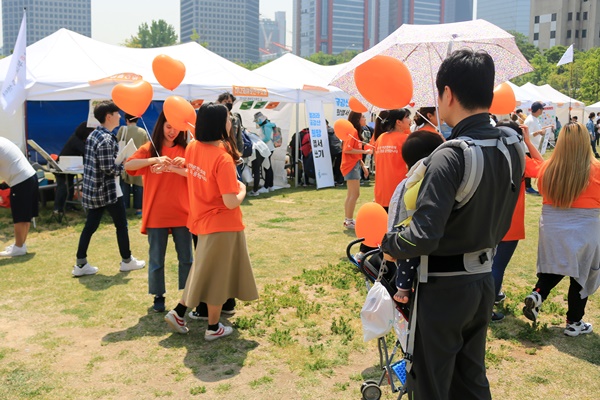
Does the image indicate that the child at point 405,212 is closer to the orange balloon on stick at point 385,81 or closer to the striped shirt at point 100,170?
the orange balloon on stick at point 385,81

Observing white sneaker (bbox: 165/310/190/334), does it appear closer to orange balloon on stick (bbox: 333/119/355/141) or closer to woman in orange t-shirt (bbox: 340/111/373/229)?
woman in orange t-shirt (bbox: 340/111/373/229)

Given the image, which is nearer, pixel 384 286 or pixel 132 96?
pixel 384 286

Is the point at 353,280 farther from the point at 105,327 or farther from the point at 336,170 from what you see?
the point at 336,170

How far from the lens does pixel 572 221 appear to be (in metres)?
4.50

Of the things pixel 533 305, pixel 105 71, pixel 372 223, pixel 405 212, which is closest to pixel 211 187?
pixel 372 223

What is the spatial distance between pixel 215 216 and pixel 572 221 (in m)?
2.77

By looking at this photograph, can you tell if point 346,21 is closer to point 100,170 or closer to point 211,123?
point 100,170

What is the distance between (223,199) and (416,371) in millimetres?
1961

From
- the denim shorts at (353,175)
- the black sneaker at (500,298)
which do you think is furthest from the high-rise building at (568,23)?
the black sneaker at (500,298)

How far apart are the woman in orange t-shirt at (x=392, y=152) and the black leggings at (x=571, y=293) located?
1.56 meters

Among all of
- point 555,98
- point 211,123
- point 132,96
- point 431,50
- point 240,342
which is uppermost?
point 555,98

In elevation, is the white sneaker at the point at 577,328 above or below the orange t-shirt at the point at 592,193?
below

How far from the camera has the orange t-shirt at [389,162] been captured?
5.53m

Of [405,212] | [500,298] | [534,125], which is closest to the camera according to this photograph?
[405,212]
